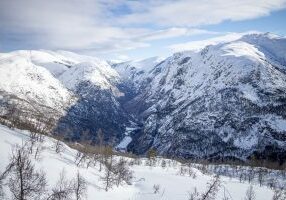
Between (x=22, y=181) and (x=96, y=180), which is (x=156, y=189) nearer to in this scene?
(x=96, y=180)

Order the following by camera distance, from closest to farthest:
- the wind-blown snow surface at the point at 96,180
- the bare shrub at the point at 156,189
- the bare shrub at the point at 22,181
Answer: the bare shrub at the point at 22,181
the wind-blown snow surface at the point at 96,180
the bare shrub at the point at 156,189

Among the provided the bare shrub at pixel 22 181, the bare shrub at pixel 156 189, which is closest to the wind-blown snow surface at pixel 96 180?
the bare shrub at pixel 156 189

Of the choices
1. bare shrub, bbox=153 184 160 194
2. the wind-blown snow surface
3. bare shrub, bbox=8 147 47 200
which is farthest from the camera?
bare shrub, bbox=153 184 160 194

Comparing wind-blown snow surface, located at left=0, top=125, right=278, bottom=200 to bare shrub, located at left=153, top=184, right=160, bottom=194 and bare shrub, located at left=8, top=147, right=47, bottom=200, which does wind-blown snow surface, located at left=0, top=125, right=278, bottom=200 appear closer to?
bare shrub, located at left=153, top=184, right=160, bottom=194

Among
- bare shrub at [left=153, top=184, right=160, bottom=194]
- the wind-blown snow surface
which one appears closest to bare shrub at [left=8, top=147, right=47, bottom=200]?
the wind-blown snow surface

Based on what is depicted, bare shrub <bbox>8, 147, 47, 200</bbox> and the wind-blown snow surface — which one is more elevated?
bare shrub <bbox>8, 147, 47, 200</bbox>

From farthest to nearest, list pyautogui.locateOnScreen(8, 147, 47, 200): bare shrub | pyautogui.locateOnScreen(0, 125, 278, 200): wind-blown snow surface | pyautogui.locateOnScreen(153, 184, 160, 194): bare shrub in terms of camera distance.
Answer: pyautogui.locateOnScreen(153, 184, 160, 194): bare shrub → pyautogui.locateOnScreen(0, 125, 278, 200): wind-blown snow surface → pyautogui.locateOnScreen(8, 147, 47, 200): bare shrub

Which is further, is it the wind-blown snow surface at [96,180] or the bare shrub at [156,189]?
the bare shrub at [156,189]

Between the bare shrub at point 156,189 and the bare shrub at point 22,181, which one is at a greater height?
the bare shrub at point 22,181

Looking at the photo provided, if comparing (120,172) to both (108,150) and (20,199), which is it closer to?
(108,150)

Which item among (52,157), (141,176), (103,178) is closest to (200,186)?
(141,176)

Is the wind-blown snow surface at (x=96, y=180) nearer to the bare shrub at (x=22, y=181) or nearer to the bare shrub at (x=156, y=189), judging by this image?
the bare shrub at (x=156, y=189)
